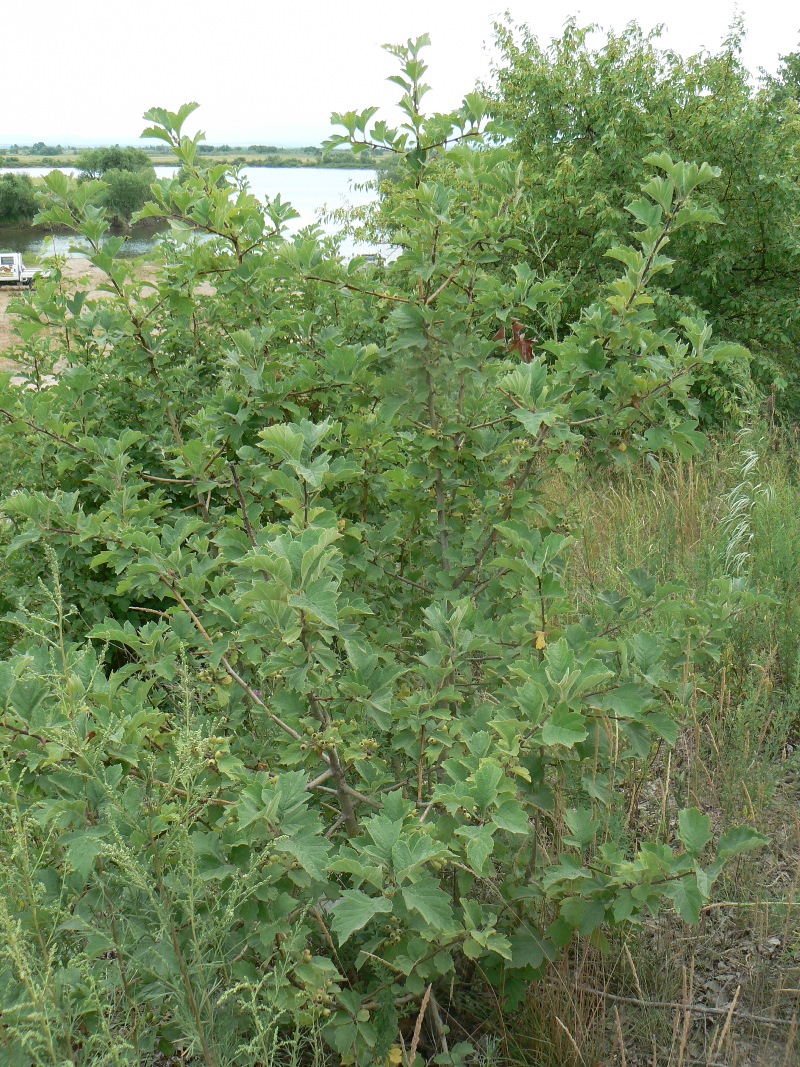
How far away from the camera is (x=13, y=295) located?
3572mm

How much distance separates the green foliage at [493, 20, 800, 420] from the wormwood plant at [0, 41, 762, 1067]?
4151 mm

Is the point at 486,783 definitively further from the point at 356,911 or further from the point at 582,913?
the point at 582,913

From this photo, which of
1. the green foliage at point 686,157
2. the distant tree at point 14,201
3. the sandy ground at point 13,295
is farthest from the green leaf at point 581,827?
the distant tree at point 14,201

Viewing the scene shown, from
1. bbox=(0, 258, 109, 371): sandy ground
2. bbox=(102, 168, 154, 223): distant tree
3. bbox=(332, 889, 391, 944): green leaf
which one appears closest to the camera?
bbox=(332, 889, 391, 944): green leaf

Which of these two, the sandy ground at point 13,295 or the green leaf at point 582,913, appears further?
the sandy ground at point 13,295

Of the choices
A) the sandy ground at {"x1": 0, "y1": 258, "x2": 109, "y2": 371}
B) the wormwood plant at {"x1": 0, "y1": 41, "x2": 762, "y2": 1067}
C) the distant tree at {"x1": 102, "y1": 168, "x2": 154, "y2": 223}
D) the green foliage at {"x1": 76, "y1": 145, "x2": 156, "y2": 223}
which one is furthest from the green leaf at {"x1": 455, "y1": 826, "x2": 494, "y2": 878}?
the distant tree at {"x1": 102, "y1": 168, "x2": 154, "y2": 223}

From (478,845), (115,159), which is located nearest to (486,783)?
(478,845)

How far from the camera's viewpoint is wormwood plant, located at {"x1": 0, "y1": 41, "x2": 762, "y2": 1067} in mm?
1498

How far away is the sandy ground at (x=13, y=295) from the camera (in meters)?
3.47

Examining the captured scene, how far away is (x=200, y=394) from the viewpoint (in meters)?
3.26

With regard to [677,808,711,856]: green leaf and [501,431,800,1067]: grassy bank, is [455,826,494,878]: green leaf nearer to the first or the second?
[677,808,711,856]: green leaf

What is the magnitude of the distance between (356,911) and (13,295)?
3143 mm

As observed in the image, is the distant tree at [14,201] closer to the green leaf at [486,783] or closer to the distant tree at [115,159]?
the distant tree at [115,159]

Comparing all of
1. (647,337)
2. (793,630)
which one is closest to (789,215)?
(793,630)
